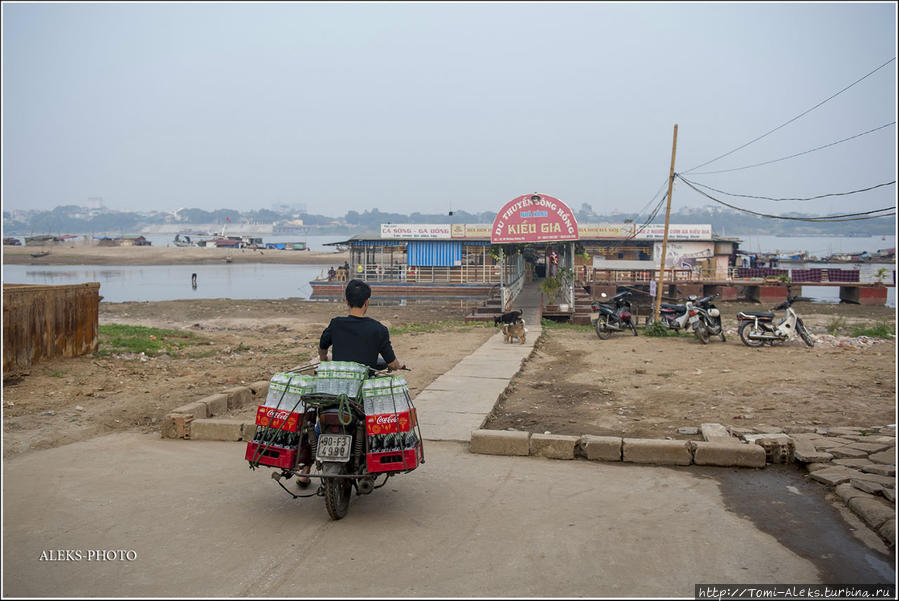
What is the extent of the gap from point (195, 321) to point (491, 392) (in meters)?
21.7

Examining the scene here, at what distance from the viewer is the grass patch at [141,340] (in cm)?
1259

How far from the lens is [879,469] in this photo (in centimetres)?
547

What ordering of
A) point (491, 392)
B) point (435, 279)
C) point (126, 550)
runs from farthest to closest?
point (435, 279)
point (491, 392)
point (126, 550)

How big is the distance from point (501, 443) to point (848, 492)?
2.85 metres

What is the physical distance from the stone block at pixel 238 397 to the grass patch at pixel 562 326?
11882mm

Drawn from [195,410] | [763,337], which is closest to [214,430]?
[195,410]

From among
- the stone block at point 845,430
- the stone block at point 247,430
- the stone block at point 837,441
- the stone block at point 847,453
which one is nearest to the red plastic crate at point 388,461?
the stone block at point 247,430

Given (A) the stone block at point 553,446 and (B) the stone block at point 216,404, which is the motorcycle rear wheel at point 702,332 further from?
(B) the stone block at point 216,404

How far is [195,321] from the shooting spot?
27516 mm

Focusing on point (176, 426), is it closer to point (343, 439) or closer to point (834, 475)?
point (343, 439)

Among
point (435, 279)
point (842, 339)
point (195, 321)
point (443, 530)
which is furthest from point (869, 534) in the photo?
point (435, 279)

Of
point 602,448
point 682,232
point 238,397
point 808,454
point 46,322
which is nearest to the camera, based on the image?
point 808,454

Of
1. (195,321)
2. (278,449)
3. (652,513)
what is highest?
(278,449)

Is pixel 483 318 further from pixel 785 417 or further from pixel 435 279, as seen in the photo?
pixel 435 279
